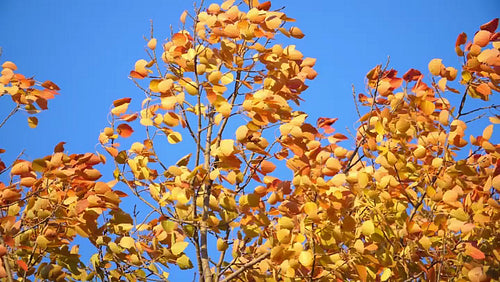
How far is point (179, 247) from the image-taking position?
3.03 m

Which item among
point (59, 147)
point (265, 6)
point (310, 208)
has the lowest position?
point (310, 208)

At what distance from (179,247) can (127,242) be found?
0.30m

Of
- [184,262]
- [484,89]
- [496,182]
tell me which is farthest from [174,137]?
[484,89]

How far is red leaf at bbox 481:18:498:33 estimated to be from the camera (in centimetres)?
328

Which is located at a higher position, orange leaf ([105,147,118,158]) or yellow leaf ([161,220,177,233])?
orange leaf ([105,147,118,158])

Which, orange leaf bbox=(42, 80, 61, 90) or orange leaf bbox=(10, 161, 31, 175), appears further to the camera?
orange leaf bbox=(42, 80, 61, 90)

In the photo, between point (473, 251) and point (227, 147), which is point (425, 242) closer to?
point (473, 251)

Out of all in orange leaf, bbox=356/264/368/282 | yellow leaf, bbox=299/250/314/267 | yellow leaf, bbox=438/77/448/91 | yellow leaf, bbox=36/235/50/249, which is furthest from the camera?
yellow leaf, bbox=438/77/448/91

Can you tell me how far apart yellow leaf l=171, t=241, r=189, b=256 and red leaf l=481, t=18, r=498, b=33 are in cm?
197

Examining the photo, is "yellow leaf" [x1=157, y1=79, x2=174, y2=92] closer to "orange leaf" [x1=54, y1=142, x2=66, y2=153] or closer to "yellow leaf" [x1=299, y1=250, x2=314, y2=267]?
"orange leaf" [x1=54, y1=142, x2=66, y2=153]

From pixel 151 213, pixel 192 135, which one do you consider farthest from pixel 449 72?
pixel 151 213

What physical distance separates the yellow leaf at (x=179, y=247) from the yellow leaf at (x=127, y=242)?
9.9 inches

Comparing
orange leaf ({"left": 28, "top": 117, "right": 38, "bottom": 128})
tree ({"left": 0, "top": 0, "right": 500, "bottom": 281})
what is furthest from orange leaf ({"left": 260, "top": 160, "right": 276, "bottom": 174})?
orange leaf ({"left": 28, "top": 117, "right": 38, "bottom": 128})

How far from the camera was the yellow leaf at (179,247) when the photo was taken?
119 inches
